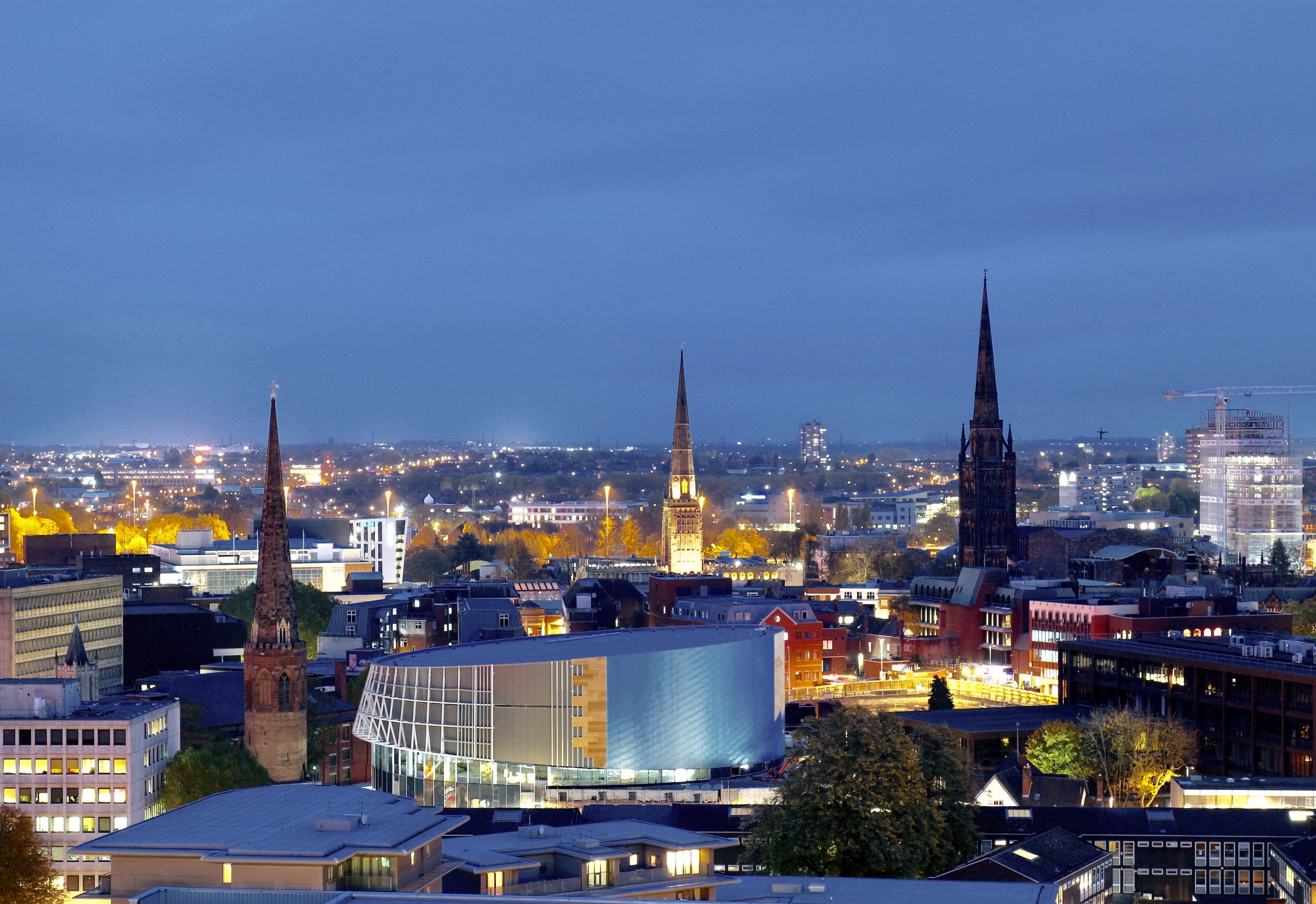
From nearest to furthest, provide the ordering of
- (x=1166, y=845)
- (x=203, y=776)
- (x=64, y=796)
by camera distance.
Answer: (x=1166, y=845), (x=64, y=796), (x=203, y=776)

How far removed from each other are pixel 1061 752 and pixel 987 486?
249 feet

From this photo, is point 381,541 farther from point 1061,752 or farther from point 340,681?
point 1061,752

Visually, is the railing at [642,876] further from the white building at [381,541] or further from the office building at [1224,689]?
the white building at [381,541]

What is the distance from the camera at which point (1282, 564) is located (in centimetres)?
15888

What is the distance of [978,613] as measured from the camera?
119 meters

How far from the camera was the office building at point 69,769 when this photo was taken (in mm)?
66438

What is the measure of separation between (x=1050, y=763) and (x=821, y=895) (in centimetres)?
3072

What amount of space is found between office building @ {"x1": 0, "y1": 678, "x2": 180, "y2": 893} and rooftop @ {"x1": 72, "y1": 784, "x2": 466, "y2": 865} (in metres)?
20.0

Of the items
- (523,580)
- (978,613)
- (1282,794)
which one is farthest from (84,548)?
(1282,794)

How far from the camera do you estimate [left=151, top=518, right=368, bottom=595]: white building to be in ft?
510

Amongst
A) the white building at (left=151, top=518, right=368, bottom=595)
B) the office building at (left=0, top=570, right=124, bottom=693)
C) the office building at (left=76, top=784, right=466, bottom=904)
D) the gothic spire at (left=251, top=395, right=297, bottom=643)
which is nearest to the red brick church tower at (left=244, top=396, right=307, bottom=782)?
the gothic spire at (left=251, top=395, right=297, bottom=643)

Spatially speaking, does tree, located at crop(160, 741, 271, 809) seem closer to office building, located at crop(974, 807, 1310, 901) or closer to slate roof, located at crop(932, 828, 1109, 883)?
office building, located at crop(974, 807, 1310, 901)

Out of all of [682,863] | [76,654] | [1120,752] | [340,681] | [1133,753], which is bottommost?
[1133,753]

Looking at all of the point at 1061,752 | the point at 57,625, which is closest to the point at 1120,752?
the point at 1061,752
